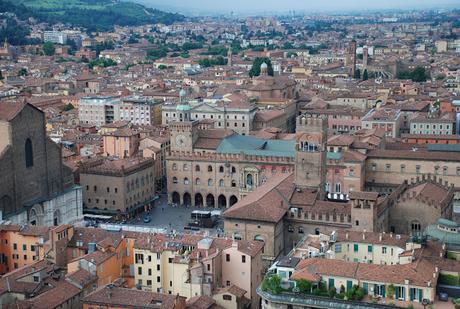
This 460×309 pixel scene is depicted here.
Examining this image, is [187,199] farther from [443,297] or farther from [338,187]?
[443,297]

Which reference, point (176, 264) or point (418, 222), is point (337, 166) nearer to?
point (418, 222)

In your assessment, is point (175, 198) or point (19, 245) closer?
point (19, 245)

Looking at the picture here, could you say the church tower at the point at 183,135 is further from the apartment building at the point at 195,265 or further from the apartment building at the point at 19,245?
the apartment building at the point at 195,265

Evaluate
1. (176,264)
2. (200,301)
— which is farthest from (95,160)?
(200,301)

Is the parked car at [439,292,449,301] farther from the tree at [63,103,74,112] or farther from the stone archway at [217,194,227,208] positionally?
the tree at [63,103,74,112]

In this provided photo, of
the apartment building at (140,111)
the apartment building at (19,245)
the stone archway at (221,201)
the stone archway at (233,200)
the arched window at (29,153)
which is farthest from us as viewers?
the apartment building at (140,111)

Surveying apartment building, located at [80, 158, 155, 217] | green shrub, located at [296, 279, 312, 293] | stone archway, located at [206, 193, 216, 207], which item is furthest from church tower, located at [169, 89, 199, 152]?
green shrub, located at [296, 279, 312, 293]

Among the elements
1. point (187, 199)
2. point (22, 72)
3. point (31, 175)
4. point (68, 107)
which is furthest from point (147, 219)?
point (22, 72)

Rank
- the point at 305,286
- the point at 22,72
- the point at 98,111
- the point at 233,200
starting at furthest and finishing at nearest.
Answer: the point at 22,72, the point at 98,111, the point at 233,200, the point at 305,286

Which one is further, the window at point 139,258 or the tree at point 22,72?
the tree at point 22,72

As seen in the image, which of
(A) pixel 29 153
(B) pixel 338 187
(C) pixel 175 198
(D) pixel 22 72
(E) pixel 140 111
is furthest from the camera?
Result: (D) pixel 22 72

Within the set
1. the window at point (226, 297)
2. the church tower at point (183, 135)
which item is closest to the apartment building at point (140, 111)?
the church tower at point (183, 135)

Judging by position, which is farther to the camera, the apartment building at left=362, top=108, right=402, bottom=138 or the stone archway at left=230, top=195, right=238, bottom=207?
the apartment building at left=362, top=108, right=402, bottom=138
